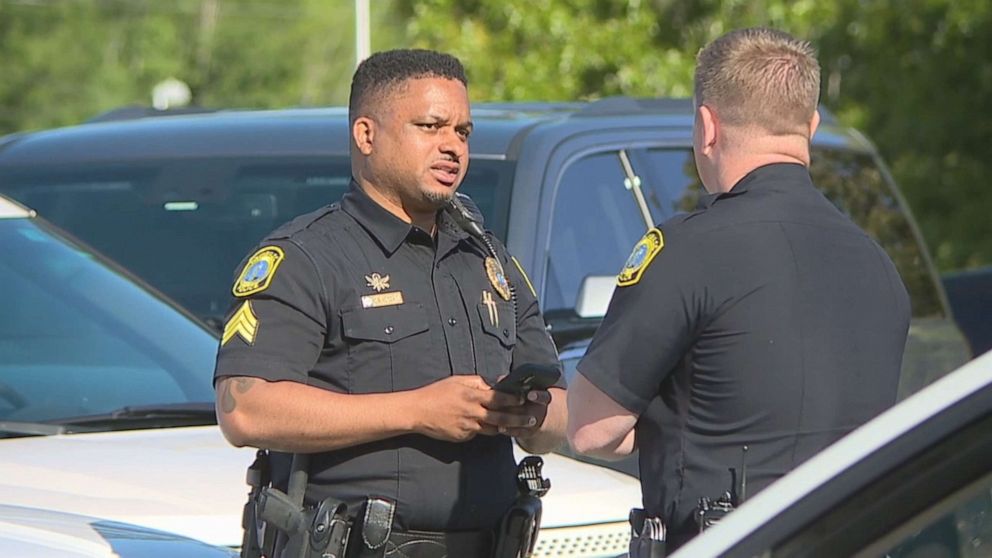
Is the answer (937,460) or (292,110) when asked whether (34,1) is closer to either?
(292,110)

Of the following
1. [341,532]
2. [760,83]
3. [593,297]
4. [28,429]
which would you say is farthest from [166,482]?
[760,83]

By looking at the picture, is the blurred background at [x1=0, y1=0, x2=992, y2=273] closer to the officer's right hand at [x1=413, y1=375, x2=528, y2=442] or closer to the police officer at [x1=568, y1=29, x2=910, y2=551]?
the police officer at [x1=568, y1=29, x2=910, y2=551]

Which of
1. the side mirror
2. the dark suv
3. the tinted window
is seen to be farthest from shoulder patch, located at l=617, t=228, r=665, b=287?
the tinted window

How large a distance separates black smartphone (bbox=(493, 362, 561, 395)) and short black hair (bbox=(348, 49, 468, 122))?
2.00 feet

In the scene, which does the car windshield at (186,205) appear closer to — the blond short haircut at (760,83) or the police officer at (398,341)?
the police officer at (398,341)

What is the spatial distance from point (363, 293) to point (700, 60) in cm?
70

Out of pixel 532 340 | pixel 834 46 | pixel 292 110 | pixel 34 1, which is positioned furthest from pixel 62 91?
pixel 532 340

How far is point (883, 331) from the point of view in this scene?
9.35 ft

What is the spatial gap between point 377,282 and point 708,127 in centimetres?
64

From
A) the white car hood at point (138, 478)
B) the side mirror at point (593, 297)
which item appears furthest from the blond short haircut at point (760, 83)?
the side mirror at point (593, 297)

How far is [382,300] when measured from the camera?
10.1 feet

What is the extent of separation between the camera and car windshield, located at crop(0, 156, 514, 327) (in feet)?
17.1

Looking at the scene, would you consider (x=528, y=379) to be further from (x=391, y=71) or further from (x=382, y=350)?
(x=391, y=71)

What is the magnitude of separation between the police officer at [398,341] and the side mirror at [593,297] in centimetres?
119
